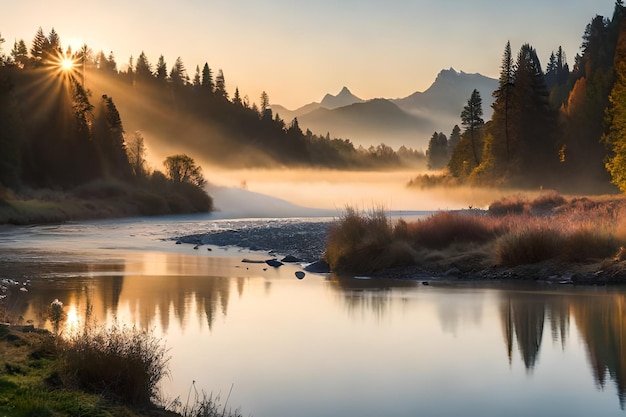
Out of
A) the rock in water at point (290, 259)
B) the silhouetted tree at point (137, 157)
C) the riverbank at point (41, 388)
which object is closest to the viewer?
the riverbank at point (41, 388)

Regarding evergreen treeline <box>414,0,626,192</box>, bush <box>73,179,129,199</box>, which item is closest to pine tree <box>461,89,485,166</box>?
evergreen treeline <box>414,0,626,192</box>

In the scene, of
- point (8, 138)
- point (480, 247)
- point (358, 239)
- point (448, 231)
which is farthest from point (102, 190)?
point (480, 247)

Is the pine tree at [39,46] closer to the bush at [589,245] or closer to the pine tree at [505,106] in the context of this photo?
the pine tree at [505,106]

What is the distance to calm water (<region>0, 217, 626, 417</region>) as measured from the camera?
13.7 m

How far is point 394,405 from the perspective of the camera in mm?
13273

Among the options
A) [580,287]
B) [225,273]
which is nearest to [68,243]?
[225,273]

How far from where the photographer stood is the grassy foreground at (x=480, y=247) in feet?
97.8

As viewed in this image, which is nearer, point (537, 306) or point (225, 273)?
point (537, 306)

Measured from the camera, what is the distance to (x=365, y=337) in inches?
754

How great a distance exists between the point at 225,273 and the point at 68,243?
23712 millimetres

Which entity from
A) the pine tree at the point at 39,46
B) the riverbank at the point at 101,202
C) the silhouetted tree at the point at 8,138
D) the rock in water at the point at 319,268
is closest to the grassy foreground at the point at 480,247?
the rock in water at the point at 319,268

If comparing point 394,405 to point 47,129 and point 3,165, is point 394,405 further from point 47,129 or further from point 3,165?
point 47,129

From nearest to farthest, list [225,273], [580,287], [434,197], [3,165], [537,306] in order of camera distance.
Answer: [537,306] → [580,287] → [225,273] → [3,165] → [434,197]

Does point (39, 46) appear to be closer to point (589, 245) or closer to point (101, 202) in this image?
point (101, 202)
